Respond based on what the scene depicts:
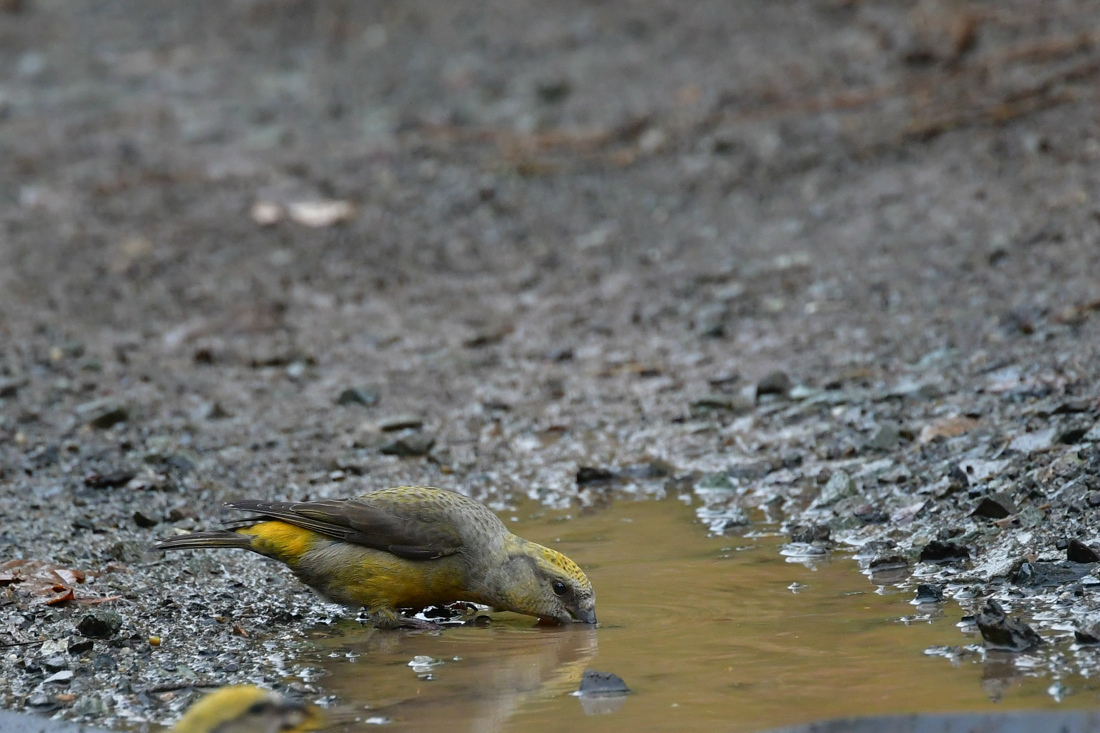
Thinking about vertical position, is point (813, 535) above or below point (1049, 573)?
below

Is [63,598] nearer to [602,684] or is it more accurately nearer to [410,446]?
[602,684]

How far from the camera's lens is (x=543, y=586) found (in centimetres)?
508

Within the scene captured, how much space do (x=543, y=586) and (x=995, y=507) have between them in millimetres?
1781

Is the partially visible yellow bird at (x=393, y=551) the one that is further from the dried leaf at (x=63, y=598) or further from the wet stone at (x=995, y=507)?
the wet stone at (x=995, y=507)

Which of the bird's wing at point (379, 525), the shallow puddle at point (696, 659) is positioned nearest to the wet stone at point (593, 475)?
the shallow puddle at point (696, 659)

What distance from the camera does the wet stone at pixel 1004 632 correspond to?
12.7 ft

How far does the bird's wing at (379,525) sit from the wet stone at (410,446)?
1.96 m

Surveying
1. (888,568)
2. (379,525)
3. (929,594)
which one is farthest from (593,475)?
(929,594)

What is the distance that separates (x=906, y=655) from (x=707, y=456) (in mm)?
3109

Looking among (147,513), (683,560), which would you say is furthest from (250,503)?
(683,560)

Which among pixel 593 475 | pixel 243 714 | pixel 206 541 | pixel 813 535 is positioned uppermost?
pixel 243 714

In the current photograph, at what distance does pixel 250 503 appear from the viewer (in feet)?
17.6

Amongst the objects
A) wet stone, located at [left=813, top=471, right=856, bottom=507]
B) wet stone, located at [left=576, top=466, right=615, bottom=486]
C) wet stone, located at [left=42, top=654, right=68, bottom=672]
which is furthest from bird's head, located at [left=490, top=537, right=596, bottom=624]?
wet stone, located at [left=42, top=654, right=68, bottom=672]

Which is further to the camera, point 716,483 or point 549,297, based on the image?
point 549,297
